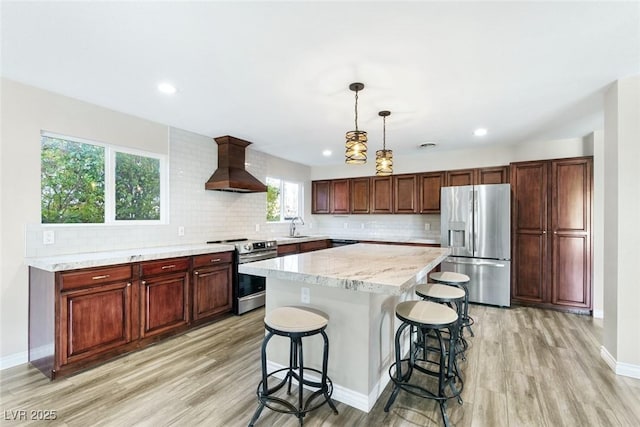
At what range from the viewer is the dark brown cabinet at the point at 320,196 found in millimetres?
6348

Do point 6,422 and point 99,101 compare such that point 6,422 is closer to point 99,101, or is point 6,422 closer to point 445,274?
point 99,101

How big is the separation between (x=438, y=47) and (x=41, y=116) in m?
3.44

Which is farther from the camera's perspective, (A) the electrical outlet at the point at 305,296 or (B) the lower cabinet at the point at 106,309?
(B) the lower cabinet at the point at 106,309

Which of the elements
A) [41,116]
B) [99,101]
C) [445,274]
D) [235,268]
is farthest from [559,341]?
[41,116]

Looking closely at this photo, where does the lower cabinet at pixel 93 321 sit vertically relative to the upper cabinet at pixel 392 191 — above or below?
below

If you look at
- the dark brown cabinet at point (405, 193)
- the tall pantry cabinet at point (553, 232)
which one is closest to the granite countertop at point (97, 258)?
the dark brown cabinet at point (405, 193)

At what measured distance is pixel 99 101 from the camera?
2.96 m

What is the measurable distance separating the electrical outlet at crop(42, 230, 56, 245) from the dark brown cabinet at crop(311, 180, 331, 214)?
4.45 m

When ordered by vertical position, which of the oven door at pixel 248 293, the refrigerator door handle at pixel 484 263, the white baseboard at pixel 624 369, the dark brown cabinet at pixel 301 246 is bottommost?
the white baseboard at pixel 624 369

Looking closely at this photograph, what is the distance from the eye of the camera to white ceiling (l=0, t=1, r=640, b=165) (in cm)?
168

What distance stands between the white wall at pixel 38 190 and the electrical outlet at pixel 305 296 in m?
2.26

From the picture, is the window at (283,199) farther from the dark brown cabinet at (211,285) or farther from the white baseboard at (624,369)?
the white baseboard at (624,369)

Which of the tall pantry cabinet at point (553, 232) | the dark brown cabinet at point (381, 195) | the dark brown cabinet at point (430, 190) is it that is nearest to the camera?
the tall pantry cabinet at point (553, 232)

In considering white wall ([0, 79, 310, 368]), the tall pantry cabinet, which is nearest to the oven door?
white wall ([0, 79, 310, 368])
